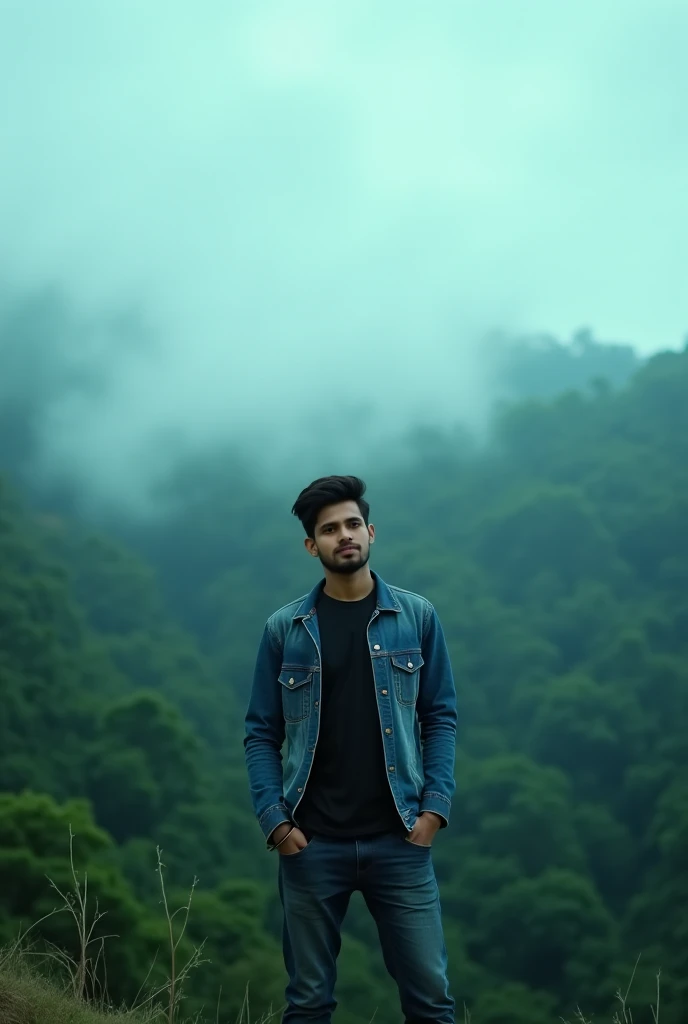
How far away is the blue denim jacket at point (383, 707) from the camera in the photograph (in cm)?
209

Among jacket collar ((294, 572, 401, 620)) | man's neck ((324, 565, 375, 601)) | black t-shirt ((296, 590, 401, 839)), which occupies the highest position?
man's neck ((324, 565, 375, 601))

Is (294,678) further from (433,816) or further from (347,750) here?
(433,816)

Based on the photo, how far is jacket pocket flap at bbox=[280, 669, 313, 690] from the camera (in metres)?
2.14

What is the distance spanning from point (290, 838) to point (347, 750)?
0.19 metres

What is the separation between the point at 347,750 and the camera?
6.90 feet

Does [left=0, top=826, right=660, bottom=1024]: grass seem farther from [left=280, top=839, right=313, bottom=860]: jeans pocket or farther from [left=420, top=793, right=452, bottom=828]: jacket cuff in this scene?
[left=420, top=793, right=452, bottom=828]: jacket cuff

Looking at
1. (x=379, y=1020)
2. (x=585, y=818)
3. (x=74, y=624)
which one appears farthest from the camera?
(x=74, y=624)

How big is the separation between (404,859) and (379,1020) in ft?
85.0

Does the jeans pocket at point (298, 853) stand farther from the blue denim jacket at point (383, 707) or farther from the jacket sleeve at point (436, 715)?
the jacket sleeve at point (436, 715)

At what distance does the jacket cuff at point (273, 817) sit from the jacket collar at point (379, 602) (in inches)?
14.2

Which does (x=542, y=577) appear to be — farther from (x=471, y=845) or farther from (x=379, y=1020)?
(x=379, y=1020)

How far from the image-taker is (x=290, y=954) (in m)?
2.07

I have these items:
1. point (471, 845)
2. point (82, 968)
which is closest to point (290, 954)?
point (82, 968)

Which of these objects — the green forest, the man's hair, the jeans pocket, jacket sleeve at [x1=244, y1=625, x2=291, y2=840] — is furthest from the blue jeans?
the green forest
